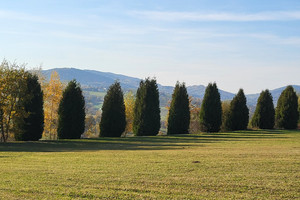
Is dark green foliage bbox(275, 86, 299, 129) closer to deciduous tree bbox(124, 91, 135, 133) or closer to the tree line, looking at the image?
the tree line

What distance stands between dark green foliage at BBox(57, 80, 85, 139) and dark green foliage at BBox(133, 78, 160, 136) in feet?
30.9

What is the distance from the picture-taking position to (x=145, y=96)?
50.7 meters

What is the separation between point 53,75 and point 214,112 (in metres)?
26.2

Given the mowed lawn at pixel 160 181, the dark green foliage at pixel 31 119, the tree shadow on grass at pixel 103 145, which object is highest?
the dark green foliage at pixel 31 119

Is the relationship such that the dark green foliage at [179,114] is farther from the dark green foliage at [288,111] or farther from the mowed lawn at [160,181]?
the mowed lawn at [160,181]

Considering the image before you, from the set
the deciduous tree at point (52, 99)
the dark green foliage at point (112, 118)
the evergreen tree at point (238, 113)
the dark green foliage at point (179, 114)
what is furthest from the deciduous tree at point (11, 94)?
the evergreen tree at point (238, 113)

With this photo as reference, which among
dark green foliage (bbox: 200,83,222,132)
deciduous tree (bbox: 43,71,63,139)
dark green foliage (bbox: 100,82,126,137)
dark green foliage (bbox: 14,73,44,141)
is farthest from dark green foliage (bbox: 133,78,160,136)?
dark green foliage (bbox: 14,73,44,141)

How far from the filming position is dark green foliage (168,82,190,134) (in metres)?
51.9

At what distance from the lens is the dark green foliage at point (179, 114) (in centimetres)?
5191

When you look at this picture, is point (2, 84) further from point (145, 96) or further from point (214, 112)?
point (214, 112)

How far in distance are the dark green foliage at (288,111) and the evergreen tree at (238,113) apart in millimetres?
6371

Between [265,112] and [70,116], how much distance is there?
3249cm

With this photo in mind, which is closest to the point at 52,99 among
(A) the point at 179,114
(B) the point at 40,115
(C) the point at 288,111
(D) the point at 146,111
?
(D) the point at 146,111

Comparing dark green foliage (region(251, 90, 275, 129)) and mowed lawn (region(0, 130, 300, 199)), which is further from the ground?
dark green foliage (region(251, 90, 275, 129))
